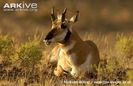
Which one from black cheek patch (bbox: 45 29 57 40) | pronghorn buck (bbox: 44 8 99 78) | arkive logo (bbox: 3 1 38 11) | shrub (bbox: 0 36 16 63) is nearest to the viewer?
black cheek patch (bbox: 45 29 57 40)

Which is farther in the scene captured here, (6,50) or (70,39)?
(6,50)

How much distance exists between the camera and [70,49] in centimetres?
1161

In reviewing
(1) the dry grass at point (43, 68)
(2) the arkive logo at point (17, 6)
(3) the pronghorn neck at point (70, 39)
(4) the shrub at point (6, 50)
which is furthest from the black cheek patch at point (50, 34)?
(2) the arkive logo at point (17, 6)

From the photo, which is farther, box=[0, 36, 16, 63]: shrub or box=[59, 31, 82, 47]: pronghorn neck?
box=[0, 36, 16, 63]: shrub

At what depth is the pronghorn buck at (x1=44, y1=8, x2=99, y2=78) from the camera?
450 inches

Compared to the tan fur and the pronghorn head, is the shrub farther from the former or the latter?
the pronghorn head

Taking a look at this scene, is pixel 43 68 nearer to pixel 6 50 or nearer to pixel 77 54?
pixel 6 50

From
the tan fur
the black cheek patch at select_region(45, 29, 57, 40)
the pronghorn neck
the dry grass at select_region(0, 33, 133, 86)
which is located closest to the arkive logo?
the dry grass at select_region(0, 33, 133, 86)

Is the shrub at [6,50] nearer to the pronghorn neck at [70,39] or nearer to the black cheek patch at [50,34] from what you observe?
the pronghorn neck at [70,39]

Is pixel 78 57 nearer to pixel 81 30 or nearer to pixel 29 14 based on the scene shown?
pixel 81 30

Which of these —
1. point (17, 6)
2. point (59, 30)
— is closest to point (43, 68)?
point (59, 30)

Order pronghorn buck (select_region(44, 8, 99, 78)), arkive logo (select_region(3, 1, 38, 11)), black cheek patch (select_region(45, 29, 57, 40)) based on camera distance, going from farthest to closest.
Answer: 1. arkive logo (select_region(3, 1, 38, 11))
2. pronghorn buck (select_region(44, 8, 99, 78))
3. black cheek patch (select_region(45, 29, 57, 40))

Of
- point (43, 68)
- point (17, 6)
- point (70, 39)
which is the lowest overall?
point (17, 6)

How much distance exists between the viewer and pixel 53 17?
11.8 metres
